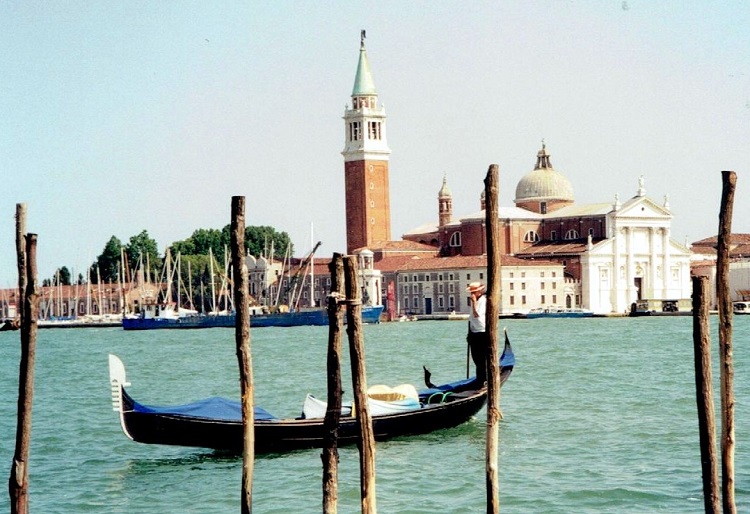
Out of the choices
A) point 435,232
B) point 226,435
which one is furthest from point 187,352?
point 435,232

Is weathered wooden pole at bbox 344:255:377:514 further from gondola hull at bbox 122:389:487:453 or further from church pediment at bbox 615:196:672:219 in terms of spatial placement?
church pediment at bbox 615:196:672:219

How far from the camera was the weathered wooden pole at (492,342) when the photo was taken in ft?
24.3

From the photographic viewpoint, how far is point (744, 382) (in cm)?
1758

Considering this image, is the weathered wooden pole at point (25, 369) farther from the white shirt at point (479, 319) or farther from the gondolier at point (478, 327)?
the white shirt at point (479, 319)

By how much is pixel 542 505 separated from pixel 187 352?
915 inches

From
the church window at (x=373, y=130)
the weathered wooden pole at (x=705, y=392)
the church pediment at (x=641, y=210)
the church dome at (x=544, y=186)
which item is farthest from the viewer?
the church dome at (x=544, y=186)

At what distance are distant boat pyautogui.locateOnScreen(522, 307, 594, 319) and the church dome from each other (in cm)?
732

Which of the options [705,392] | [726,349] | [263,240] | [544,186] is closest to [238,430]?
[726,349]

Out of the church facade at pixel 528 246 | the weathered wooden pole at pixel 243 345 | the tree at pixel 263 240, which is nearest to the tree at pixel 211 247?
the tree at pixel 263 240

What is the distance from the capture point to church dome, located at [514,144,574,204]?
62.7 metres

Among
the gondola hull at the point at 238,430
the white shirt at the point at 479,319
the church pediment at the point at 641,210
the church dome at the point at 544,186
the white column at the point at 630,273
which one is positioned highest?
the church dome at the point at 544,186

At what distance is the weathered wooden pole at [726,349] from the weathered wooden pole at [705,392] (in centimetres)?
12

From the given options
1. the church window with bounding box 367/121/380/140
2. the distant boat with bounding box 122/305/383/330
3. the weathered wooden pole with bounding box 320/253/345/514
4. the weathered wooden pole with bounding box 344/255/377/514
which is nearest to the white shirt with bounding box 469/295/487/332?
the weathered wooden pole with bounding box 320/253/345/514

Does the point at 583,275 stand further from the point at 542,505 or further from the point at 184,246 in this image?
the point at 542,505
